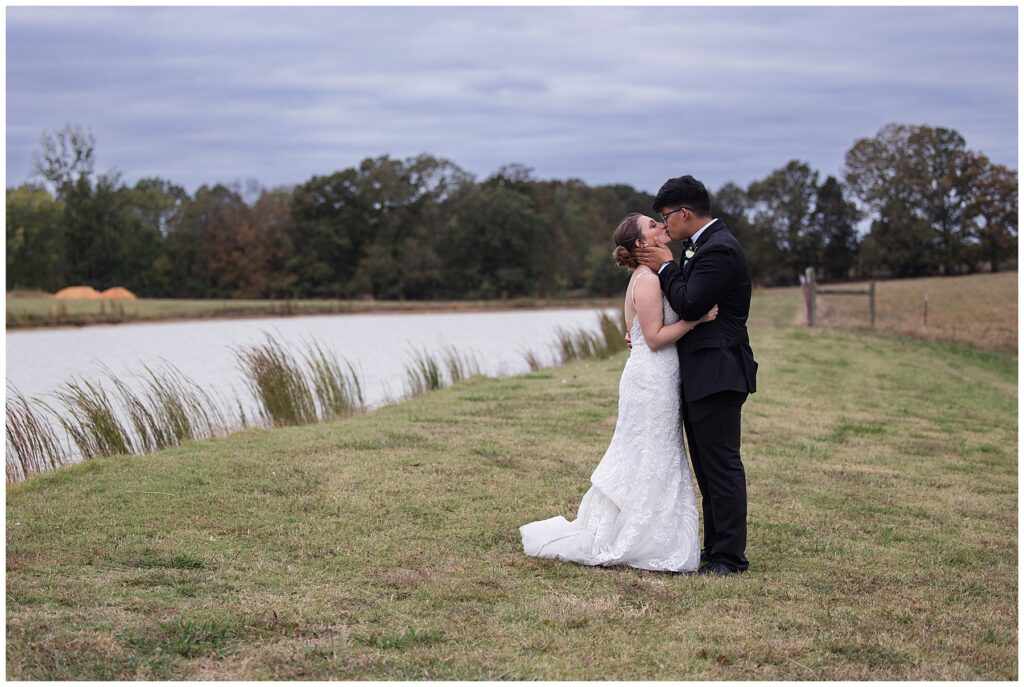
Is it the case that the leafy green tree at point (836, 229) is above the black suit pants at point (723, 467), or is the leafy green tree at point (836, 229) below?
above

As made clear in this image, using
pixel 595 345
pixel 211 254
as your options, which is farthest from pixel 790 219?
pixel 595 345

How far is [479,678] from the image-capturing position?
4.05 metres

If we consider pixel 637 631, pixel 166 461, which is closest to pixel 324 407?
pixel 166 461

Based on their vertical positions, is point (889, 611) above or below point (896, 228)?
below

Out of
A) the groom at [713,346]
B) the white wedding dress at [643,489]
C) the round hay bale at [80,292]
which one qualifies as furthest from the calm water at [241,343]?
the round hay bale at [80,292]

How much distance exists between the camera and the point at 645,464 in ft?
18.8

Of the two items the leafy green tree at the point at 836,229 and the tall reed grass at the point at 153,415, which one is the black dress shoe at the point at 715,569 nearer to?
the tall reed grass at the point at 153,415

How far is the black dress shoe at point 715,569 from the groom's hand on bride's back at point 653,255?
165cm

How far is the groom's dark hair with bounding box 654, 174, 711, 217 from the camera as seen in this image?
18.4 ft

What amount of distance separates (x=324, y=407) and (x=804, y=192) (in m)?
68.8

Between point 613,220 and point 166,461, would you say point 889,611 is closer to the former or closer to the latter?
point 166,461

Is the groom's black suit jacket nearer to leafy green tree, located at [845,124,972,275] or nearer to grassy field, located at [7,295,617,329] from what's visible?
grassy field, located at [7,295,617,329]

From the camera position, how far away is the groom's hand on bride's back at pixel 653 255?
5723 millimetres

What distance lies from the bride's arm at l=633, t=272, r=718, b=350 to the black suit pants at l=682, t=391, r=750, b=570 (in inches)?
14.8
